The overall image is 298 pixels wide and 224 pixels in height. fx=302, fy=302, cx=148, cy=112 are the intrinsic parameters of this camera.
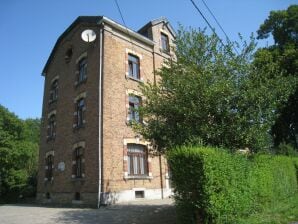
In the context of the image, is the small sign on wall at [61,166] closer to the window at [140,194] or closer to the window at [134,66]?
the window at [140,194]


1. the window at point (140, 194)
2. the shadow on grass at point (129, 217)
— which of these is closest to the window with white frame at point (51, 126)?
the window at point (140, 194)

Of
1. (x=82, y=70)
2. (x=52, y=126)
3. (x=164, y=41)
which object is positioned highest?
(x=164, y=41)

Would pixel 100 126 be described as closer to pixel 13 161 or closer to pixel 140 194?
pixel 140 194

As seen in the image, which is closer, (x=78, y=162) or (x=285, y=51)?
(x=78, y=162)

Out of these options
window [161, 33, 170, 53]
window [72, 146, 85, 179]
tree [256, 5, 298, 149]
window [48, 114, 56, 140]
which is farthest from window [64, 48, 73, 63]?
tree [256, 5, 298, 149]

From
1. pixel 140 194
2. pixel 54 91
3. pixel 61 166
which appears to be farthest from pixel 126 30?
pixel 140 194

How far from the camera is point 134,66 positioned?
20.6m

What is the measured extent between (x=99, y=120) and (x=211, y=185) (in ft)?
33.3

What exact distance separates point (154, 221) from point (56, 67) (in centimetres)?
1717

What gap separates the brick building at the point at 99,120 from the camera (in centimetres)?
1677

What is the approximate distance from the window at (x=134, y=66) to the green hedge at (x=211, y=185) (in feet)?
38.1

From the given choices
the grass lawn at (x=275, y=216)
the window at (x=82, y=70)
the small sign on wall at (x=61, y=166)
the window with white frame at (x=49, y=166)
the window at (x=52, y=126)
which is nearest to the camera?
the grass lawn at (x=275, y=216)

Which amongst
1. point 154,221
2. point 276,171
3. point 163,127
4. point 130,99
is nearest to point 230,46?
point 163,127

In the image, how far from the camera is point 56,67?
23.9 m
